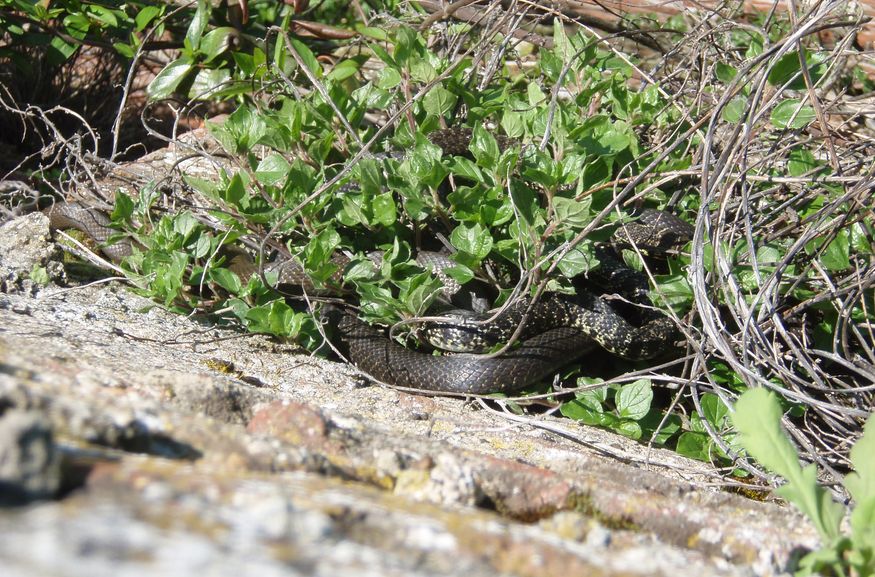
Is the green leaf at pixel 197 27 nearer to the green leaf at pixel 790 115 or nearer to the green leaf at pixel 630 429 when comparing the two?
the green leaf at pixel 790 115

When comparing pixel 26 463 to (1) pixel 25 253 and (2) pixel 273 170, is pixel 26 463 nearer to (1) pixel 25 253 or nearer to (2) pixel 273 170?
(2) pixel 273 170

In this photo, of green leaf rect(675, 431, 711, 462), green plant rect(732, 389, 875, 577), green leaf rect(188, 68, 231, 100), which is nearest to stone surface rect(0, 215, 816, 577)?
green plant rect(732, 389, 875, 577)

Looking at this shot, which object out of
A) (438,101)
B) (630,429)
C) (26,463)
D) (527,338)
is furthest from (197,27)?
(26,463)

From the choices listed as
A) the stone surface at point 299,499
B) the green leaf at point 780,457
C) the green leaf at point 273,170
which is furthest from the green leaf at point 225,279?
the green leaf at point 780,457

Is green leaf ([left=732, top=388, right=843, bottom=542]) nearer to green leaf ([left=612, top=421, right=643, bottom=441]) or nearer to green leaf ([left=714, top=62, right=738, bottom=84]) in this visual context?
green leaf ([left=612, top=421, right=643, bottom=441])

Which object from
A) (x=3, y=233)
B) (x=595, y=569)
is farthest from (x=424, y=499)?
(x=3, y=233)
